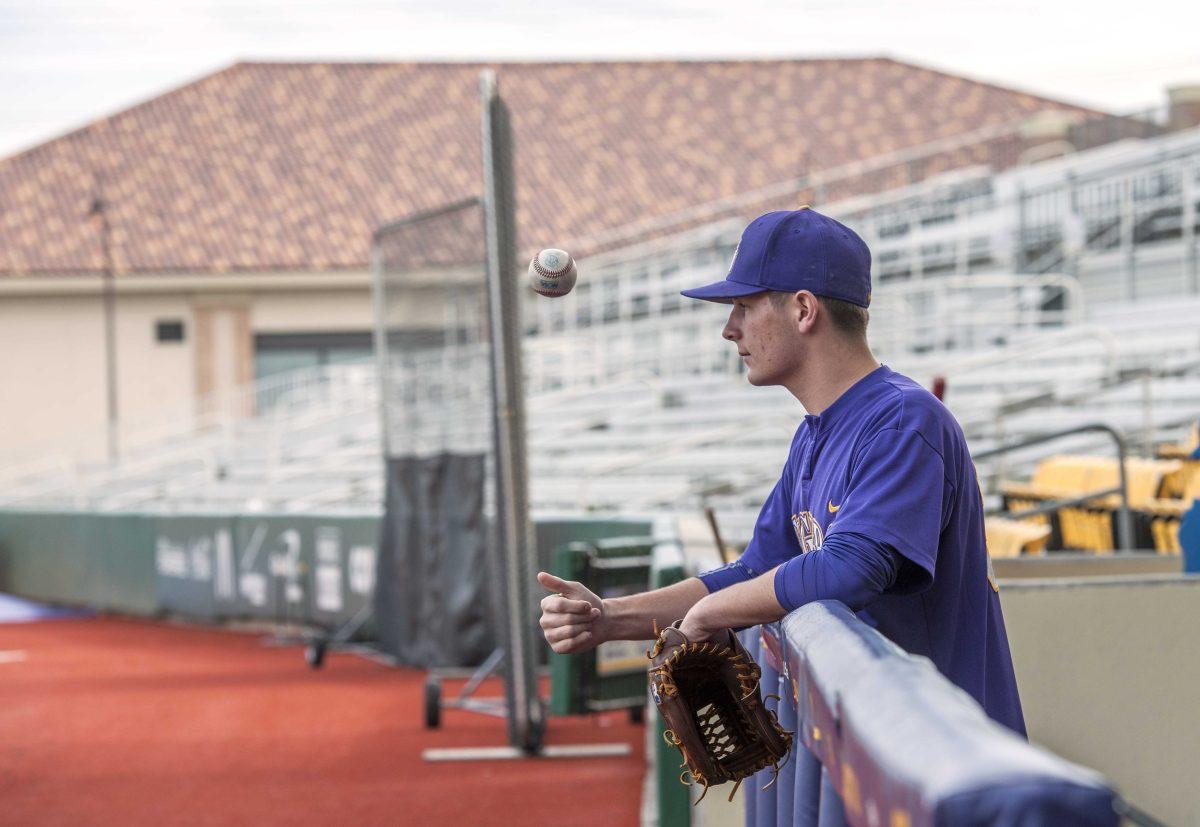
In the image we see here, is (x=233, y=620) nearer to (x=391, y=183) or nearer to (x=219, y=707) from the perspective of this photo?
(x=219, y=707)

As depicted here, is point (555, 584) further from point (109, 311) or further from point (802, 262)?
point (109, 311)

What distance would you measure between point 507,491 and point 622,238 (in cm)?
2753

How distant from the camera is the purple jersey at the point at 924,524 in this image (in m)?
2.92

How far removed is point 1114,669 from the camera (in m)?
5.86

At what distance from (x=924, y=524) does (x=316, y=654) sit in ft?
38.7

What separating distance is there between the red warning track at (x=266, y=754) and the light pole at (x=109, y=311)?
1906 centimetres

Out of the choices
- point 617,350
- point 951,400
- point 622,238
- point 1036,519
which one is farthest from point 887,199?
point 1036,519

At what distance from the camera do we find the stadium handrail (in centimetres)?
137

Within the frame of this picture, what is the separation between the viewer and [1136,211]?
816 inches

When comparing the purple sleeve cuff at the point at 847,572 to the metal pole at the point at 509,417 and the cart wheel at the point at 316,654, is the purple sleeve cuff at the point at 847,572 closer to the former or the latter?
the metal pole at the point at 509,417

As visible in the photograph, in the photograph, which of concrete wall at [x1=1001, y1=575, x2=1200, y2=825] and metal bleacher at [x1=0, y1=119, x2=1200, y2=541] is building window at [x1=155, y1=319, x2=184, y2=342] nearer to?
metal bleacher at [x1=0, y1=119, x2=1200, y2=541]

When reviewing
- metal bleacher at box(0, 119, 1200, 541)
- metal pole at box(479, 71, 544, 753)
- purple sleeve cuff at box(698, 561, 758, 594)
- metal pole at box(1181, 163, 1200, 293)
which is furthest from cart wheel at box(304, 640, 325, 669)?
metal pole at box(1181, 163, 1200, 293)

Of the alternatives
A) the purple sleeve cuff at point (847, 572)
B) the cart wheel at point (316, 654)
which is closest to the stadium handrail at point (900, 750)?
the purple sleeve cuff at point (847, 572)

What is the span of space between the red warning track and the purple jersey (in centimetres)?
511
